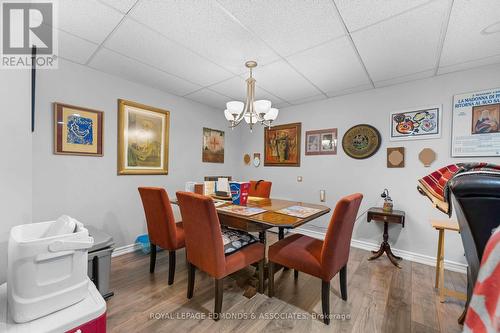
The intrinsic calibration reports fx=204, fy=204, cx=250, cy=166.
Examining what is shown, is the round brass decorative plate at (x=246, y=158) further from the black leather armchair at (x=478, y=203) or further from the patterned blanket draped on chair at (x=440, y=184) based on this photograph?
the black leather armchair at (x=478, y=203)

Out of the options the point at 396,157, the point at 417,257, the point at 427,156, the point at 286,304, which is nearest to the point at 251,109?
the point at 286,304

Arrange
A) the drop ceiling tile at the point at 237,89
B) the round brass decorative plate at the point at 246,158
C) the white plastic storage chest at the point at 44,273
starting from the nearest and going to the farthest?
the white plastic storage chest at the point at 44,273 → the drop ceiling tile at the point at 237,89 → the round brass decorative plate at the point at 246,158

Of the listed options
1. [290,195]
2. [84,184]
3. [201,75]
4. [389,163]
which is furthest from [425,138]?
[84,184]

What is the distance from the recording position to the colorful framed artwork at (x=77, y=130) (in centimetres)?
221

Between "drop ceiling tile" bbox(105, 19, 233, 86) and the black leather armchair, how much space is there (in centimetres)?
224

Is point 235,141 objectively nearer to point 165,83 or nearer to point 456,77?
point 165,83

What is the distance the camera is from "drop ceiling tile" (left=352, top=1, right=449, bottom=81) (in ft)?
5.05

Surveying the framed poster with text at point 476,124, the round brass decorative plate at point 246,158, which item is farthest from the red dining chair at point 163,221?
the framed poster with text at point 476,124

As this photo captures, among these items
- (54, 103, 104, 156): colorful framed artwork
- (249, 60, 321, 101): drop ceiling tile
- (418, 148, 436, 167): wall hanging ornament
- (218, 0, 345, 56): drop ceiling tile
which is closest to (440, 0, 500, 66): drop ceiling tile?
(218, 0, 345, 56): drop ceiling tile

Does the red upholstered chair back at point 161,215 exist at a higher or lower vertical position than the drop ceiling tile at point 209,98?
lower

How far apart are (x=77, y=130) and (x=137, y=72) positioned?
3.18 ft

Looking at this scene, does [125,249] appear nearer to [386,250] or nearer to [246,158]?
[246,158]

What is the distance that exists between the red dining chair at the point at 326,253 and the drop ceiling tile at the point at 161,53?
202 centimetres

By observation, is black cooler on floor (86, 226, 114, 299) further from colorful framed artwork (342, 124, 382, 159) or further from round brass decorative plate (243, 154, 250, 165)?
colorful framed artwork (342, 124, 382, 159)
